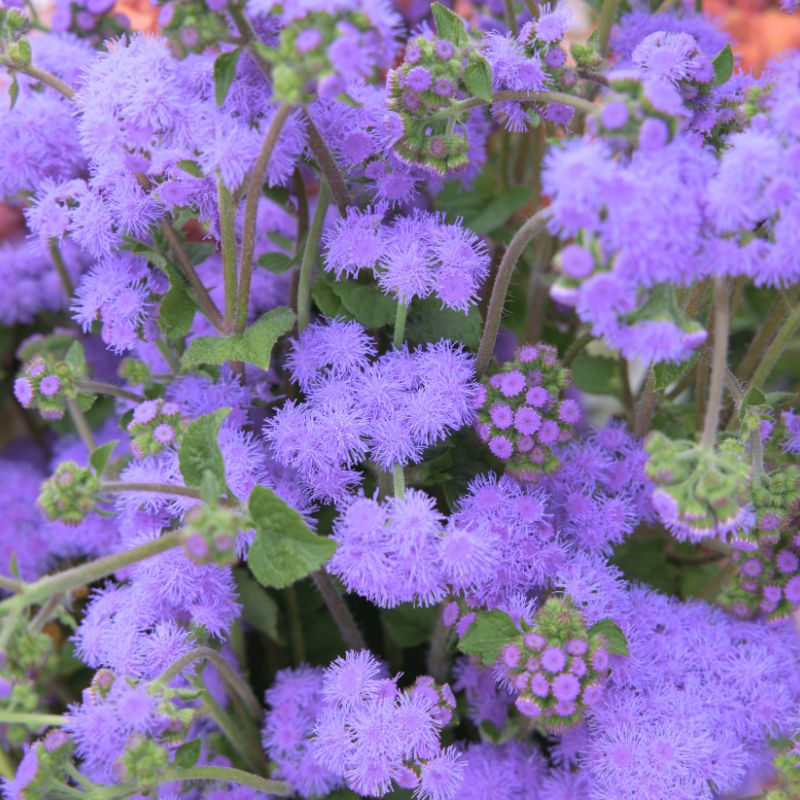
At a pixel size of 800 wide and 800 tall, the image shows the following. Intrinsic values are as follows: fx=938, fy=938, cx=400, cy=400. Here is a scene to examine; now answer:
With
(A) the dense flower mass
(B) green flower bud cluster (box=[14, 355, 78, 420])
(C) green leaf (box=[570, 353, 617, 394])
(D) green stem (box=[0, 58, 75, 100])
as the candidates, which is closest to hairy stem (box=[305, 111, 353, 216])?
(A) the dense flower mass

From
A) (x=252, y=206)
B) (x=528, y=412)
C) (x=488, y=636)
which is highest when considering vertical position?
(x=252, y=206)

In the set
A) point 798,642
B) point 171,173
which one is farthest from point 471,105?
point 798,642

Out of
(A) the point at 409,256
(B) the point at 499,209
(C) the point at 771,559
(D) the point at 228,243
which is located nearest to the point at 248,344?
(D) the point at 228,243

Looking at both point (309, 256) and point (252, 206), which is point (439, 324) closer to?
point (309, 256)

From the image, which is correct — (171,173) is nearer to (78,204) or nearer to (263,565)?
(78,204)

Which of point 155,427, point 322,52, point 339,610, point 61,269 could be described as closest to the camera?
point 322,52

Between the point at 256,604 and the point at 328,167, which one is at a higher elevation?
the point at 328,167
